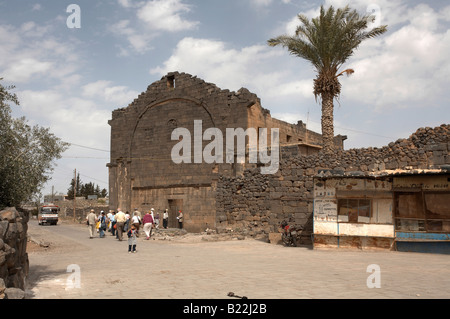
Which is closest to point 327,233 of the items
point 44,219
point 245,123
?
point 245,123

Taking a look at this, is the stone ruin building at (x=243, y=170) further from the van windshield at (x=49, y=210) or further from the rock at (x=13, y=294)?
the van windshield at (x=49, y=210)

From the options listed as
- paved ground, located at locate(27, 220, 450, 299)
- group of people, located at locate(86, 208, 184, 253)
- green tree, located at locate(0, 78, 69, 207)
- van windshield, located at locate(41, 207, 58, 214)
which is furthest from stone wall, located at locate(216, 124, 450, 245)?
van windshield, located at locate(41, 207, 58, 214)

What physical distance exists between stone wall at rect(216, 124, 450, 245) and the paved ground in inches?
107

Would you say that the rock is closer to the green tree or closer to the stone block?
the green tree

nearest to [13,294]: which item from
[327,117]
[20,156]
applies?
[20,156]

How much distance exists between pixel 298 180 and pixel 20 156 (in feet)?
33.7

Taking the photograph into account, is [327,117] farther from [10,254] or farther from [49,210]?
[49,210]

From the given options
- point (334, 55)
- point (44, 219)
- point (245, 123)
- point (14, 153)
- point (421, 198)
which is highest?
point (334, 55)

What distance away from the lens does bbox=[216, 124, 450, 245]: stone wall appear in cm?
1329

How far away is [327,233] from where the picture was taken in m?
13.8

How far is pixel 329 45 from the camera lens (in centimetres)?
1788

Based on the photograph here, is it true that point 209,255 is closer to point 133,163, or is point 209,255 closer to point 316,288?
point 316,288

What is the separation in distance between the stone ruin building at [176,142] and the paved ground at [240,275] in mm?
9708

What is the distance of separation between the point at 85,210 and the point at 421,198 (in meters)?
37.6
